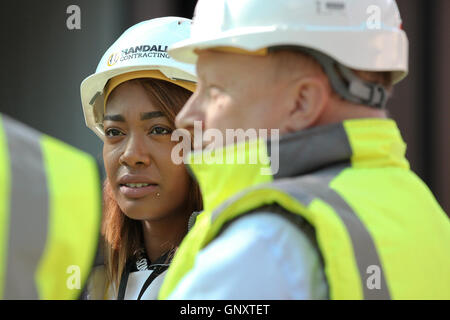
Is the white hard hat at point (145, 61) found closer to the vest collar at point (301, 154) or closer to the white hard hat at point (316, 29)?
the white hard hat at point (316, 29)

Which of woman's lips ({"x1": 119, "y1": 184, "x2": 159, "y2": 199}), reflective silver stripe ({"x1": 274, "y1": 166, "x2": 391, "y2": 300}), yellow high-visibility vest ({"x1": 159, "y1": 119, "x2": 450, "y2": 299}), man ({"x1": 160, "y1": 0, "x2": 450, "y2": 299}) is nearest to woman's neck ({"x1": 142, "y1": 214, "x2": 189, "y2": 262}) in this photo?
woman's lips ({"x1": 119, "y1": 184, "x2": 159, "y2": 199})

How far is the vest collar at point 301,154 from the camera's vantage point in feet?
5.73

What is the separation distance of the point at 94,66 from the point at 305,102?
11.9 feet

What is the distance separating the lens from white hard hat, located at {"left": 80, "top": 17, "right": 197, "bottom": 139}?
2898mm

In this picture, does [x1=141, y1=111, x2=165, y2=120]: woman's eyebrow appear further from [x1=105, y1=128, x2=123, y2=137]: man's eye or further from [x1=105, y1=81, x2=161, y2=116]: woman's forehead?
[x1=105, y1=128, x2=123, y2=137]: man's eye

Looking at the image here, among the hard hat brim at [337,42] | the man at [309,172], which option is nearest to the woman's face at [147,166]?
the man at [309,172]

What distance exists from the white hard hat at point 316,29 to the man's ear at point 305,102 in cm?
8

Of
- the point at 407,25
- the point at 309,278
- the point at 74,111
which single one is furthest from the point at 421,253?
the point at 74,111

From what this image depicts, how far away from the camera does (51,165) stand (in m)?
1.44

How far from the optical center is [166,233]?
9.59ft

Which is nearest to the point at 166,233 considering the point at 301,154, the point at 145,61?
the point at 145,61

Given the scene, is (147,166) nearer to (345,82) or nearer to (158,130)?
(158,130)

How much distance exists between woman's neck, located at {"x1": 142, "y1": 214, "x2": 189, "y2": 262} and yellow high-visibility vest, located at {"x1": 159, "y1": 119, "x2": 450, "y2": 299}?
1.01 m

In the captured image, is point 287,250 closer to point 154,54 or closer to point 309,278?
point 309,278
